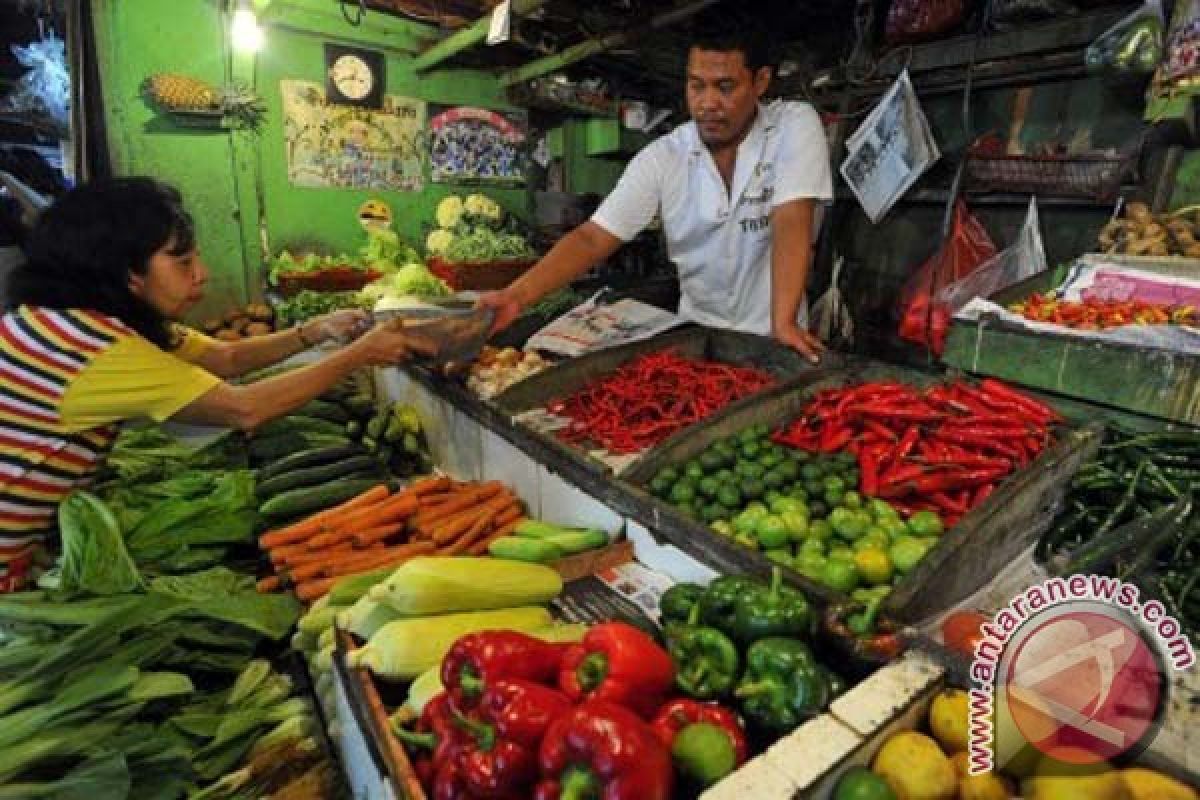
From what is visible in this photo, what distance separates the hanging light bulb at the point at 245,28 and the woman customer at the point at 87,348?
469cm

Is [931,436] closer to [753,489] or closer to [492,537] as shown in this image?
[753,489]

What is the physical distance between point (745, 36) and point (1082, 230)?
3.25 m

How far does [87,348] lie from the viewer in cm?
224

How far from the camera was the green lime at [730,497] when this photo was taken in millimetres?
2057

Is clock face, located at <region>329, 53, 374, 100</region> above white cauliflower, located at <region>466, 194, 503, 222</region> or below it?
above

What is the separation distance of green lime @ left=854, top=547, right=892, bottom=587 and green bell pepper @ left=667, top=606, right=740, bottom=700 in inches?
20.9

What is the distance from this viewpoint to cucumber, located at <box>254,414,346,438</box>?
354cm

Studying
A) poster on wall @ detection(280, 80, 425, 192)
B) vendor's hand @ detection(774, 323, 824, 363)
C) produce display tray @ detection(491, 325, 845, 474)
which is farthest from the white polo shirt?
poster on wall @ detection(280, 80, 425, 192)

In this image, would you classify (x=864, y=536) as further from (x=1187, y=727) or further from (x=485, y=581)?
(x=485, y=581)

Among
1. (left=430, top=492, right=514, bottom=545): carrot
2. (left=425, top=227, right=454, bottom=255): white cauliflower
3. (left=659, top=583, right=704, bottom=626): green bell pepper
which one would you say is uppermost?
(left=425, top=227, right=454, bottom=255): white cauliflower

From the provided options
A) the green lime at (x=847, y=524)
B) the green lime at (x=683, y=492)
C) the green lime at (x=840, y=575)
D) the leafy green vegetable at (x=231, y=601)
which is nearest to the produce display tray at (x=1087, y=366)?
the green lime at (x=847, y=524)

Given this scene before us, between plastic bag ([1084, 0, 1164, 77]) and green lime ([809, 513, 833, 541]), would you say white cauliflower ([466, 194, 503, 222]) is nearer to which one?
plastic bag ([1084, 0, 1164, 77])

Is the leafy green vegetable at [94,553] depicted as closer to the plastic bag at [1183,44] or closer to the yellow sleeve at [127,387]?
the yellow sleeve at [127,387]

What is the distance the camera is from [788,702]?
3.99ft
